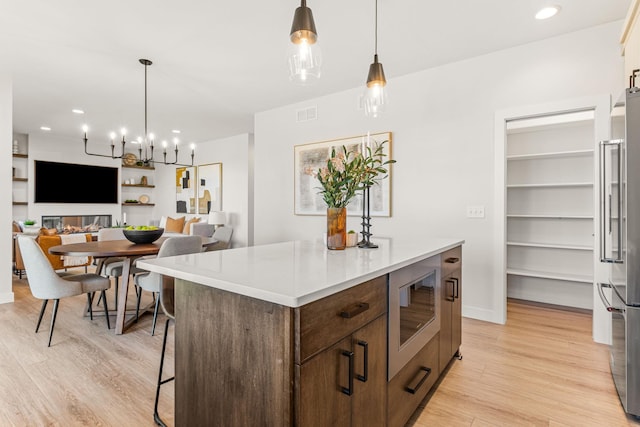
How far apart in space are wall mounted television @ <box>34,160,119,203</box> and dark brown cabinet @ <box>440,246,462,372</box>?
8301mm

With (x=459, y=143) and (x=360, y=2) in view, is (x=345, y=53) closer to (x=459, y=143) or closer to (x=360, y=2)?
(x=360, y=2)

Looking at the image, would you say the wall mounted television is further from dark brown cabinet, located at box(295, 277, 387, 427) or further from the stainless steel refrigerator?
the stainless steel refrigerator

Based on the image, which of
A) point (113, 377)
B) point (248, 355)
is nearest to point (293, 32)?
point (248, 355)

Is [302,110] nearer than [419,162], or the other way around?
[419,162]

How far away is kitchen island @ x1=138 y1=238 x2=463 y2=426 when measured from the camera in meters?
0.96

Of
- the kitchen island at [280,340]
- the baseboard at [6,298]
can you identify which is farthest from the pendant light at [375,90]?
the baseboard at [6,298]

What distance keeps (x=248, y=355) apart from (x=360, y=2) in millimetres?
2529

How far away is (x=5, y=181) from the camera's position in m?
3.82

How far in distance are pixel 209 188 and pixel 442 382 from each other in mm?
6669

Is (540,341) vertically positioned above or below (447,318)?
below

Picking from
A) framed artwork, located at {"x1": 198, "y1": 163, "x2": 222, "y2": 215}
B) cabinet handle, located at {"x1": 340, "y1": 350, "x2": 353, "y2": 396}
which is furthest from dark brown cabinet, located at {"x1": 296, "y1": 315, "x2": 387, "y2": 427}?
framed artwork, located at {"x1": 198, "y1": 163, "x2": 222, "y2": 215}

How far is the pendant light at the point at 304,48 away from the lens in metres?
1.54

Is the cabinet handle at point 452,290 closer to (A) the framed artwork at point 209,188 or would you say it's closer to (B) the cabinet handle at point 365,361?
(B) the cabinet handle at point 365,361

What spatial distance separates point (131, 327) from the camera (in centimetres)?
304
